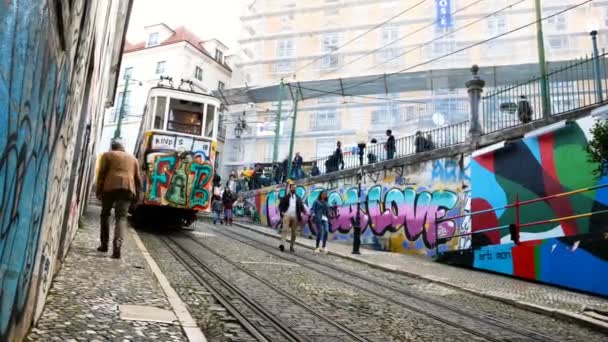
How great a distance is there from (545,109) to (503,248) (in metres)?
3.46

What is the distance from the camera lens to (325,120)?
34562 mm

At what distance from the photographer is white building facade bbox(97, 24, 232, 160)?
40781 millimetres

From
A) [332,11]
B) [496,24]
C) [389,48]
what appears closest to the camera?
[496,24]

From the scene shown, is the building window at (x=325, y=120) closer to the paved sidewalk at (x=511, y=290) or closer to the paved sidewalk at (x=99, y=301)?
the paved sidewalk at (x=511, y=290)

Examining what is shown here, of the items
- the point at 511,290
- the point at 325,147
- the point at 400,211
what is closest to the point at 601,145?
the point at 511,290

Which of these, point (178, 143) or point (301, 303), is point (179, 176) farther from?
point (301, 303)

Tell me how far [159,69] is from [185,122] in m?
31.9

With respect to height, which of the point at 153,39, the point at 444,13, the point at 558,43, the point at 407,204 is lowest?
the point at 407,204

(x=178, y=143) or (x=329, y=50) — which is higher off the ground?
(x=329, y=50)

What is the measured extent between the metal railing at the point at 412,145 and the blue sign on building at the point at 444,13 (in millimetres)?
12785

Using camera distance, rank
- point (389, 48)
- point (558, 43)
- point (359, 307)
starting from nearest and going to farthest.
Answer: point (359, 307)
point (558, 43)
point (389, 48)

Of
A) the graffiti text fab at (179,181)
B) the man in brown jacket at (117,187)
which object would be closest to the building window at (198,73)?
the graffiti text fab at (179,181)

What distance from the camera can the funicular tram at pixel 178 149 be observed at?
39.7 feet

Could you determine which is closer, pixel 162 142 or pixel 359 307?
pixel 359 307
